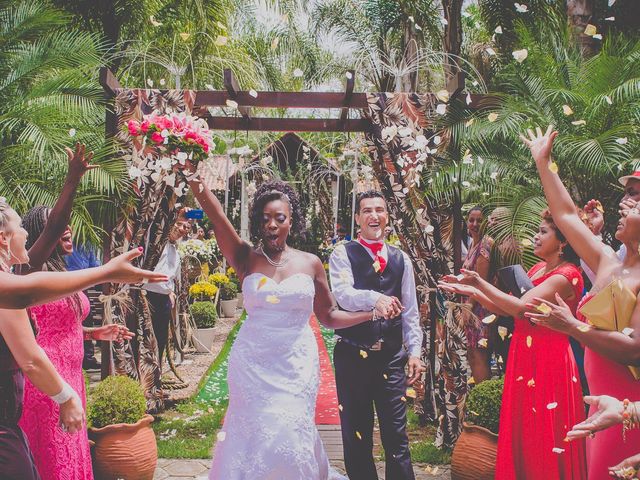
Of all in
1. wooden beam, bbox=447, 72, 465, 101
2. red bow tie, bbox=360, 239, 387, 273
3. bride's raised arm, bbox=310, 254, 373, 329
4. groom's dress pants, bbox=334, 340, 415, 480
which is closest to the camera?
bride's raised arm, bbox=310, 254, 373, 329

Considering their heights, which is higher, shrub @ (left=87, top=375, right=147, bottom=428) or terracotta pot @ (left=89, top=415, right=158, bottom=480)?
shrub @ (left=87, top=375, right=147, bottom=428)

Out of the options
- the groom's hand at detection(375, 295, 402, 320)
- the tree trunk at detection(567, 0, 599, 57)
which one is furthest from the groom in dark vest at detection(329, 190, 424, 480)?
the tree trunk at detection(567, 0, 599, 57)

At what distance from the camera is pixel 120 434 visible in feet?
16.1

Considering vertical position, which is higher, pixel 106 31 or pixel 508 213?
pixel 106 31

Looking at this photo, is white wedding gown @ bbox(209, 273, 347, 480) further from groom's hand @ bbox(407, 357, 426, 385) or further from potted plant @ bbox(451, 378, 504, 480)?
potted plant @ bbox(451, 378, 504, 480)

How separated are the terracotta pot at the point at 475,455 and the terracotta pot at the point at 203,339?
669cm

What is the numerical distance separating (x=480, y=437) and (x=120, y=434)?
2.76 metres

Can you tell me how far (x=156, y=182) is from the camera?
21.4 feet

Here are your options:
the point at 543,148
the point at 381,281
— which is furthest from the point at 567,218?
the point at 381,281

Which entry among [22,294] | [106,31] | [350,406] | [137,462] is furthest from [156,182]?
[106,31]

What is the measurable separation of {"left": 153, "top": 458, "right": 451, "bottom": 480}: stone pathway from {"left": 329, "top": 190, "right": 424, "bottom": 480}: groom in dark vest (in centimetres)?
108

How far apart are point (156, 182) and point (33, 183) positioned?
1.39 meters

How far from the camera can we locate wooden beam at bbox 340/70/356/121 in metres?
5.91

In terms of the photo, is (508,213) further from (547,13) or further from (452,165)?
(547,13)
